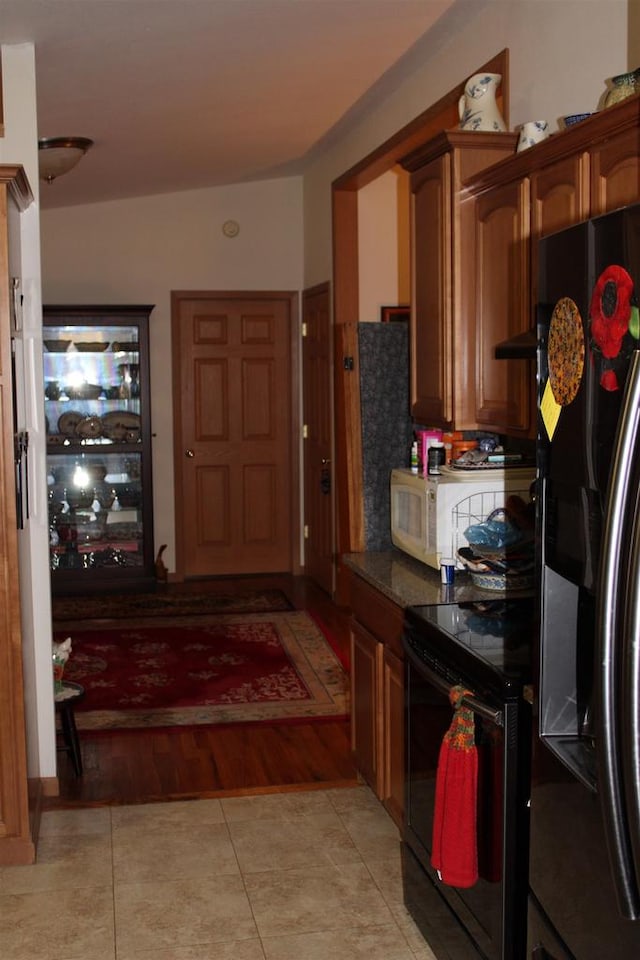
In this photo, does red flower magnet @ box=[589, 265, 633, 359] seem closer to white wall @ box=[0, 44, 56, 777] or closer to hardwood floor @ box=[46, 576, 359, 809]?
white wall @ box=[0, 44, 56, 777]

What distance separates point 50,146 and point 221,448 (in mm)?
3183

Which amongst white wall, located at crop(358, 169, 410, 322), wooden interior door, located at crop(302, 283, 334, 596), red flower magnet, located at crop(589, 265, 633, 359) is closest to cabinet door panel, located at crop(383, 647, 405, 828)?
red flower magnet, located at crop(589, 265, 633, 359)

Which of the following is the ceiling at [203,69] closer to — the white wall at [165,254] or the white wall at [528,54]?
the white wall at [528,54]

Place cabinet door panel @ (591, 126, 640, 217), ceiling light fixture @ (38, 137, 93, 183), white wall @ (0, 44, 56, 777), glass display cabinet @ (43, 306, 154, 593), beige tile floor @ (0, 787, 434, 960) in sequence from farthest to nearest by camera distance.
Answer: glass display cabinet @ (43, 306, 154, 593)
ceiling light fixture @ (38, 137, 93, 183)
white wall @ (0, 44, 56, 777)
beige tile floor @ (0, 787, 434, 960)
cabinet door panel @ (591, 126, 640, 217)

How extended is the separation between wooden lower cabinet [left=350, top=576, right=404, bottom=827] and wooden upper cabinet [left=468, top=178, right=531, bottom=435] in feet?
2.35

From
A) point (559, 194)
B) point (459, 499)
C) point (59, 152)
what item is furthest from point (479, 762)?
point (59, 152)

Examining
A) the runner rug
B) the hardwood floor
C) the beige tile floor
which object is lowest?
the beige tile floor

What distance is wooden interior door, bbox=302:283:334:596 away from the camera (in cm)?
729

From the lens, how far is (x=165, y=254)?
7.88m

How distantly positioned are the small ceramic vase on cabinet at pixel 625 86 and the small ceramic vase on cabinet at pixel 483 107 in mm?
993

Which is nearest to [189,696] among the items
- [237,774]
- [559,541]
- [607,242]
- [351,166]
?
[237,774]

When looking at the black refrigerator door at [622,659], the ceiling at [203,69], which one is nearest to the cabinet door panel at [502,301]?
the ceiling at [203,69]

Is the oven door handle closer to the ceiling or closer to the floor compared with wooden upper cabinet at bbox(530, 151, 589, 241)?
closer to the floor

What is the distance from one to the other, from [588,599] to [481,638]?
36.1 inches
